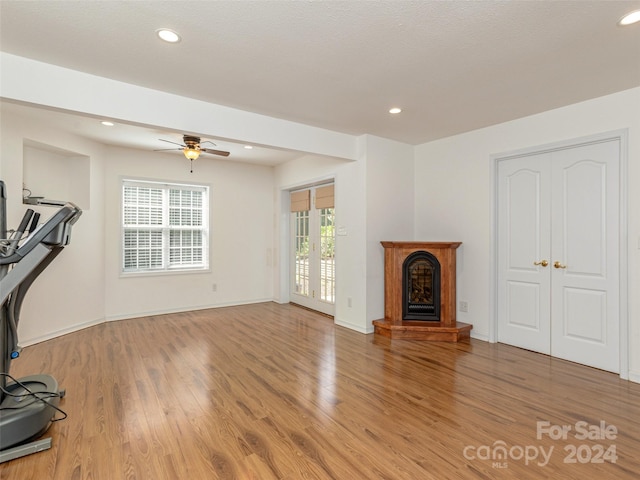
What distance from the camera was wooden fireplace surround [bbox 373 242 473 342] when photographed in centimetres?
426

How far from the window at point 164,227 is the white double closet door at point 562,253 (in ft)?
15.5

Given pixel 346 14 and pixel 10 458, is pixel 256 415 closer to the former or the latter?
pixel 10 458

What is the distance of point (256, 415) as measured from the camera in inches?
98.0

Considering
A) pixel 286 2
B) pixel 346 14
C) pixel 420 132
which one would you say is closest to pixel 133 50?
pixel 286 2

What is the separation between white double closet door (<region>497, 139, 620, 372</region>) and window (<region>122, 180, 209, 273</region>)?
15.5 ft

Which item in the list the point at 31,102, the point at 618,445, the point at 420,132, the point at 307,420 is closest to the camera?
the point at 618,445

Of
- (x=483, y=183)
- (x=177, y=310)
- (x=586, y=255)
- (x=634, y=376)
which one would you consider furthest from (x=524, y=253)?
(x=177, y=310)

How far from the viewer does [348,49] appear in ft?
8.07

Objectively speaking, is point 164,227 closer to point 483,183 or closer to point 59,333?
point 59,333

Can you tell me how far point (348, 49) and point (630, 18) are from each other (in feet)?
5.68

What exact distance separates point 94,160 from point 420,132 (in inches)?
178

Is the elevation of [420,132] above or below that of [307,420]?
above

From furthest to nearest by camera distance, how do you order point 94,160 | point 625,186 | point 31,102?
point 94,160 → point 625,186 → point 31,102

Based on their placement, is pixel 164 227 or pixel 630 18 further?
pixel 164 227
